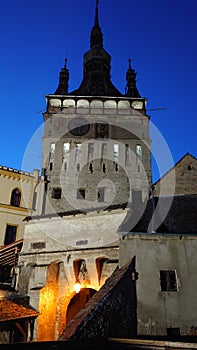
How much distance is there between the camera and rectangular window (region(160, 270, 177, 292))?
35.4 feet

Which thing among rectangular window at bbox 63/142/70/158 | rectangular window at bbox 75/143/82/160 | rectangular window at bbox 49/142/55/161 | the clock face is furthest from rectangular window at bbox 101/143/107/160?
rectangular window at bbox 49/142/55/161

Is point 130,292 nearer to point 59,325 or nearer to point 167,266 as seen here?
point 167,266

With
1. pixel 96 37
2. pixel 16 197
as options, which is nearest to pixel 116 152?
pixel 16 197

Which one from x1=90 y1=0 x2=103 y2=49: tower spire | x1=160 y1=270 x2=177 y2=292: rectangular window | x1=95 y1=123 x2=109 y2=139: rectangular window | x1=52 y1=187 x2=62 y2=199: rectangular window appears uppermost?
x1=90 y1=0 x2=103 y2=49: tower spire

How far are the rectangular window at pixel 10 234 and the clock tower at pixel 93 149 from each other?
3.32 meters

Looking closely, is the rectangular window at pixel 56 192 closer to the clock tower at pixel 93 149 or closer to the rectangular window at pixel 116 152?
the clock tower at pixel 93 149

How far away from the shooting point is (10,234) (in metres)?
24.0

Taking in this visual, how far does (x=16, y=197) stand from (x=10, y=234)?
3171 millimetres

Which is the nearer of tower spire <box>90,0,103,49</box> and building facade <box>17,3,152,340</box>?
building facade <box>17,3,152,340</box>

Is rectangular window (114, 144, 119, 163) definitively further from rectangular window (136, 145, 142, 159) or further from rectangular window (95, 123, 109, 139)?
rectangular window (136, 145, 142, 159)

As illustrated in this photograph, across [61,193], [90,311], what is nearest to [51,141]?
[61,193]

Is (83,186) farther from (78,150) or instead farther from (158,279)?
(158,279)

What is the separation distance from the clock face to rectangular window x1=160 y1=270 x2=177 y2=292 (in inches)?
865

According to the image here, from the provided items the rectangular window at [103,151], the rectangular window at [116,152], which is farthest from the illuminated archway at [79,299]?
the rectangular window at [116,152]
